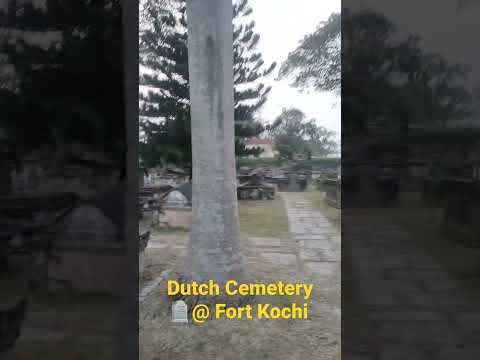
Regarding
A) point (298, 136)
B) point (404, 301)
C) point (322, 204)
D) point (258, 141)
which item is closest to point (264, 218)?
point (322, 204)

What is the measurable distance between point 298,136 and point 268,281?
1571mm

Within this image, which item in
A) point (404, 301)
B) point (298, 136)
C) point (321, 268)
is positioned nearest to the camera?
point (404, 301)

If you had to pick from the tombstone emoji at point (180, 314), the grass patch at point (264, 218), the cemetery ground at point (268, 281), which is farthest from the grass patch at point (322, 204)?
the tombstone emoji at point (180, 314)

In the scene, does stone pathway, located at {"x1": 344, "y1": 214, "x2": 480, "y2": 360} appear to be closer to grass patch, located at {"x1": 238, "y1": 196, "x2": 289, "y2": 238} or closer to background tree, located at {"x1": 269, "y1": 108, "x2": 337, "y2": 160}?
background tree, located at {"x1": 269, "y1": 108, "x2": 337, "y2": 160}

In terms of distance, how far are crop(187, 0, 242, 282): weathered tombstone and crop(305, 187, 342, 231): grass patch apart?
159 cm

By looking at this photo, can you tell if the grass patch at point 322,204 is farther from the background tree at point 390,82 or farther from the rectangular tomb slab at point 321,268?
the background tree at point 390,82

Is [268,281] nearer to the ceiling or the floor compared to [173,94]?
nearer to the floor

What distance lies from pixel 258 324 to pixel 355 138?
140 centimetres

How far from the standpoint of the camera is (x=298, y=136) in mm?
3350

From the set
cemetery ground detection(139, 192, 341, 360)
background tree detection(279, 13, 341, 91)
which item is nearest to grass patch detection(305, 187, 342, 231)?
cemetery ground detection(139, 192, 341, 360)

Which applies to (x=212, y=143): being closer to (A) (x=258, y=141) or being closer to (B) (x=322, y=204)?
(A) (x=258, y=141)

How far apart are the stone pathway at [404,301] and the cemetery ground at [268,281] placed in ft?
2.62

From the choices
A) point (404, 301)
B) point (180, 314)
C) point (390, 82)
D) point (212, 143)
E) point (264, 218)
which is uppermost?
point (390, 82)

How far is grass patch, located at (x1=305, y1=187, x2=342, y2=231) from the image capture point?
3402mm
